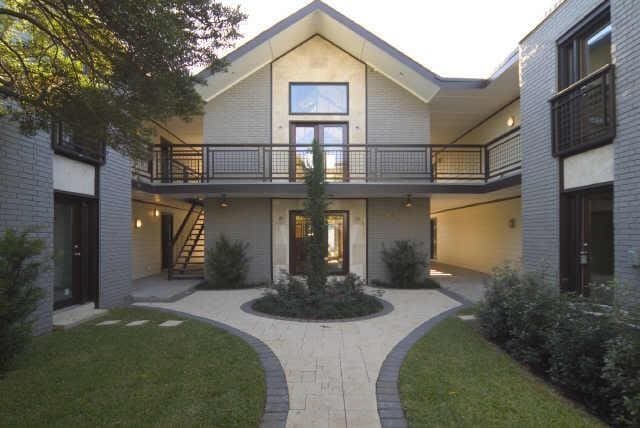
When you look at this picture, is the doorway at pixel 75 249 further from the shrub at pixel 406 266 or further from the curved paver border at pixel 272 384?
the shrub at pixel 406 266

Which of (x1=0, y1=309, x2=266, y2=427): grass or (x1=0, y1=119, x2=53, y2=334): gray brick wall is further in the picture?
(x1=0, y1=119, x2=53, y2=334): gray brick wall

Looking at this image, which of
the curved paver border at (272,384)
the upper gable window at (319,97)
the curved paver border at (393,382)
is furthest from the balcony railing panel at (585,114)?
the upper gable window at (319,97)

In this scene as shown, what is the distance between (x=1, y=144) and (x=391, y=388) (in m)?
6.17

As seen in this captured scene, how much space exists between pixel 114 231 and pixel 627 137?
9.41m

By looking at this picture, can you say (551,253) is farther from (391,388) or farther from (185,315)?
(185,315)

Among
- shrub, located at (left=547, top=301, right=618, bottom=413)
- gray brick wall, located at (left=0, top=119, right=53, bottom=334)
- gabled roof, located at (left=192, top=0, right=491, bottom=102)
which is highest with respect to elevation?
gabled roof, located at (left=192, top=0, right=491, bottom=102)

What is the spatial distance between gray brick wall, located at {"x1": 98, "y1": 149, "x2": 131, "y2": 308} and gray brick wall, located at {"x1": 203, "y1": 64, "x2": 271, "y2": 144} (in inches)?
141

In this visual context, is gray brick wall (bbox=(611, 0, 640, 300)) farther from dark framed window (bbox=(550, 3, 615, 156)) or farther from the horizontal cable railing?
the horizontal cable railing

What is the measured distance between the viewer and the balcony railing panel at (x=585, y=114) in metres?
4.93

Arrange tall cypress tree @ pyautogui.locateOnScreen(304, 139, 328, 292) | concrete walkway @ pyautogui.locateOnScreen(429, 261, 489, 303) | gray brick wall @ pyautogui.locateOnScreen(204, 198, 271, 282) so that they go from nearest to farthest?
1. tall cypress tree @ pyautogui.locateOnScreen(304, 139, 328, 292)
2. concrete walkway @ pyautogui.locateOnScreen(429, 261, 489, 303)
3. gray brick wall @ pyautogui.locateOnScreen(204, 198, 271, 282)

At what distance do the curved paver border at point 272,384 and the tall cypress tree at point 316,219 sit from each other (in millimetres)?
2331

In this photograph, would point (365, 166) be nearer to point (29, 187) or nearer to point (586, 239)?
point (586, 239)

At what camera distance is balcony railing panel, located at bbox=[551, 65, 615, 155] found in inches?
194

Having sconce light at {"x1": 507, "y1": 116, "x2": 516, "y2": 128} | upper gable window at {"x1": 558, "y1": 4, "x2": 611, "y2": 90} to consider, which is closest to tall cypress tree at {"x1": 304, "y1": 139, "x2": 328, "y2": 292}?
upper gable window at {"x1": 558, "y1": 4, "x2": 611, "y2": 90}
